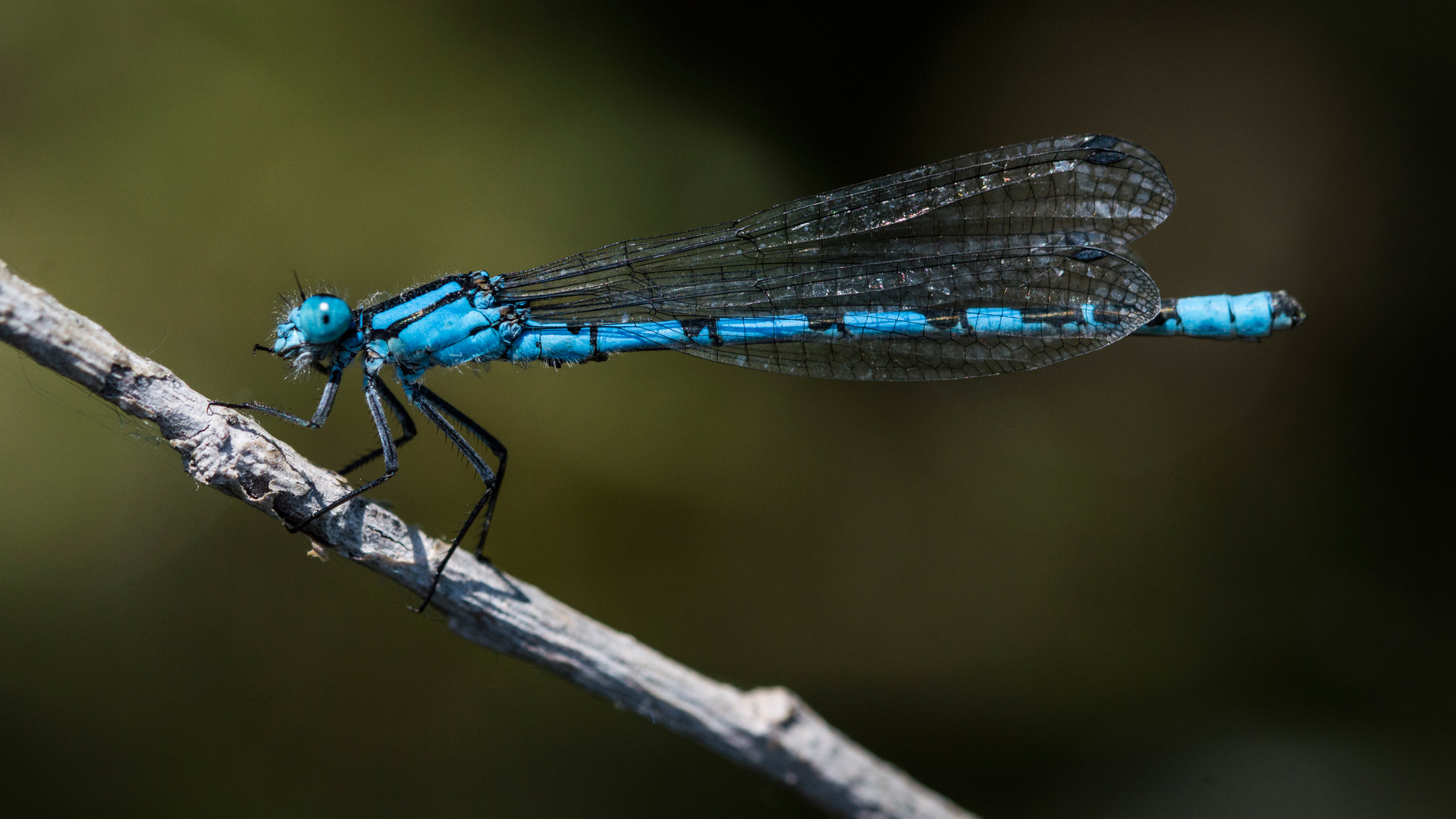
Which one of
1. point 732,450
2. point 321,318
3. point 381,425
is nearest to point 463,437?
point 381,425

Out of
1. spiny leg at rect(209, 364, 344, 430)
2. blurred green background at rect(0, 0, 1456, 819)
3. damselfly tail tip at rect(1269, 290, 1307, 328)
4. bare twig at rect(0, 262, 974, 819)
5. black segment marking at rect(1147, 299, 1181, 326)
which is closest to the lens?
bare twig at rect(0, 262, 974, 819)

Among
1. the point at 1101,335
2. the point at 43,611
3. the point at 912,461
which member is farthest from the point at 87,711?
the point at 1101,335

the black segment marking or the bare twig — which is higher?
the black segment marking

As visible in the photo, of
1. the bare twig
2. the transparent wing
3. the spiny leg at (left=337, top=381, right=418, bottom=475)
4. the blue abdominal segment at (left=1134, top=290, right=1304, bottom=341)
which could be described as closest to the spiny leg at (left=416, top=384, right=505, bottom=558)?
the spiny leg at (left=337, top=381, right=418, bottom=475)

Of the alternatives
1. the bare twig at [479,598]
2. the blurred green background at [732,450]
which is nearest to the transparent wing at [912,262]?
the blurred green background at [732,450]

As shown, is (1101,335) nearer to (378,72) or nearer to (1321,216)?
(1321,216)

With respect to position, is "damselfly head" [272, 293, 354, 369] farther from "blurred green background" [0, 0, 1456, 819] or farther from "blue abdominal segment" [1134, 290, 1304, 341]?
"blue abdominal segment" [1134, 290, 1304, 341]
